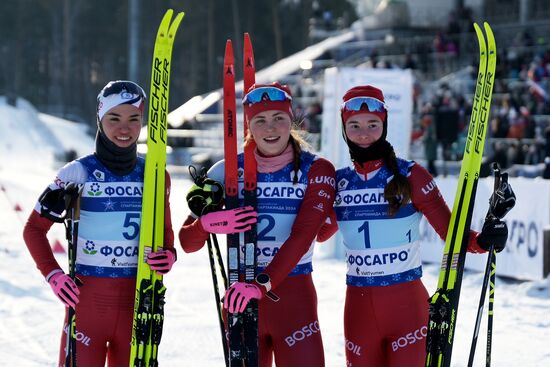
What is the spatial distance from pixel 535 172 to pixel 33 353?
1062 centimetres

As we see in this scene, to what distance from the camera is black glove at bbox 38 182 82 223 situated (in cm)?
439

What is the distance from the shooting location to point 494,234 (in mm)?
4312

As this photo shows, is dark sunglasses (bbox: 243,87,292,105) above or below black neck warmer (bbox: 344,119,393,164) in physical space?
above

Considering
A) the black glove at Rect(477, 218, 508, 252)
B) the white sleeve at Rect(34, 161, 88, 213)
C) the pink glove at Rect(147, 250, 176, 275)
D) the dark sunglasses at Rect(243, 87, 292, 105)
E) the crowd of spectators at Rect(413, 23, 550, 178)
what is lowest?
the pink glove at Rect(147, 250, 176, 275)

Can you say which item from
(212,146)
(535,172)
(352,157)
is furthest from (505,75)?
(352,157)

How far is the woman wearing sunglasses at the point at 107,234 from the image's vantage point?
4.49m

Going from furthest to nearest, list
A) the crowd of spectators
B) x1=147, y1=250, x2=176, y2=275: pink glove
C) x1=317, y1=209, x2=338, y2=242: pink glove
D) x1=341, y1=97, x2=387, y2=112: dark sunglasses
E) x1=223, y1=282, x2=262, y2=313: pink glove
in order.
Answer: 1. the crowd of spectators
2. x1=317, y1=209, x2=338, y2=242: pink glove
3. x1=341, y1=97, x2=387, y2=112: dark sunglasses
4. x1=147, y1=250, x2=176, y2=275: pink glove
5. x1=223, y1=282, x2=262, y2=313: pink glove

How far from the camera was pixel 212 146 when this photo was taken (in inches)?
1211

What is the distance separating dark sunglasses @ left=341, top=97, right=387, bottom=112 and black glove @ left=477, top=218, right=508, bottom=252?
2.36ft

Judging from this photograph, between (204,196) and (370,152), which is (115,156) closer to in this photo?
(204,196)

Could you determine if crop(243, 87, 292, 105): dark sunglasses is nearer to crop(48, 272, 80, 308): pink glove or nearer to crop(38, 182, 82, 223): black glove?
crop(38, 182, 82, 223): black glove

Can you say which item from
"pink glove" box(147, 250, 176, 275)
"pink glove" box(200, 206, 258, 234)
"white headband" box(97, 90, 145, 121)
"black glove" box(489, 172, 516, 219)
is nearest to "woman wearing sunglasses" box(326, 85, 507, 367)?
"black glove" box(489, 172, 516, 219)

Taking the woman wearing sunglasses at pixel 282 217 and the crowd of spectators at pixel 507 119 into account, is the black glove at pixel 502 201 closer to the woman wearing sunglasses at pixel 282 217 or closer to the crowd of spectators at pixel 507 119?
the woman wearing sunglasses at pixel 282 217

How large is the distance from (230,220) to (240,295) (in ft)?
1.12
